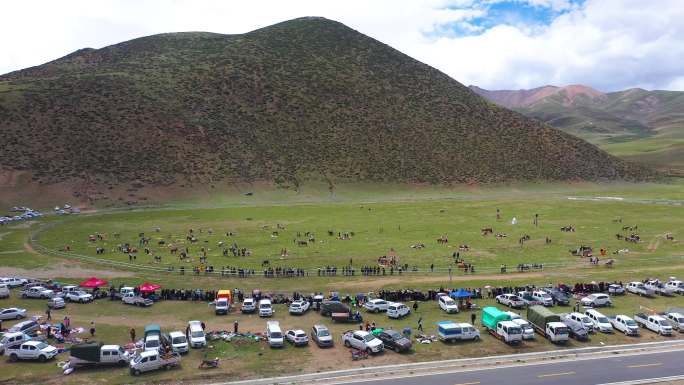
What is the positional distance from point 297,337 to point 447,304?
530 inches

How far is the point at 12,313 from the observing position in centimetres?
3844

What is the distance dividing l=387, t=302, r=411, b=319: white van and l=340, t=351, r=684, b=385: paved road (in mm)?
10557

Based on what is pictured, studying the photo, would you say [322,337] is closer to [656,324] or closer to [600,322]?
[600,322]

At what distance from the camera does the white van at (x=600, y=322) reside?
34750 millimetres

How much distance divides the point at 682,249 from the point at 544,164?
86124mm

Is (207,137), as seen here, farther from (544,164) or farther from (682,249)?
(682,249)

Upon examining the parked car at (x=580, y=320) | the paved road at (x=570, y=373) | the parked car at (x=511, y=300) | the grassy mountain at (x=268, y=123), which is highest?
the grassy mountain at (x=268, y=123)

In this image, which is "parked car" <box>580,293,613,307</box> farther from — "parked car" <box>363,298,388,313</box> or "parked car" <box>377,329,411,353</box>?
"parked car" <box>377,329,411,353</box>

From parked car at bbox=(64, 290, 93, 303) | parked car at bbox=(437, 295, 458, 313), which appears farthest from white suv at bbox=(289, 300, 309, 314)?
parked car at bbox=(64, 290, 93, 303)

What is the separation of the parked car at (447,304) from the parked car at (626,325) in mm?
11126

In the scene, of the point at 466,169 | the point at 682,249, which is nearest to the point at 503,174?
the point at 466,169

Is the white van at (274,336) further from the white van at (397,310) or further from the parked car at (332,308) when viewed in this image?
the white van at (397,310)

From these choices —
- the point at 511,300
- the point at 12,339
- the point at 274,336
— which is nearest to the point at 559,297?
the point at 511,300

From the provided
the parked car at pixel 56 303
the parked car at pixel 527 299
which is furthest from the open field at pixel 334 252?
the parked car at pixel 527 299
